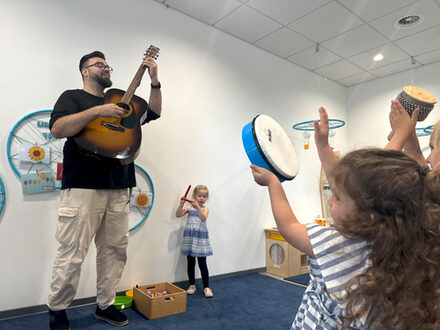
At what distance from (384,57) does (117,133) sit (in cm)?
358

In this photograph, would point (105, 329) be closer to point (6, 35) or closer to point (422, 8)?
point (6, 35)

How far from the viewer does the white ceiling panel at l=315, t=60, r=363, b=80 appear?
156 inches

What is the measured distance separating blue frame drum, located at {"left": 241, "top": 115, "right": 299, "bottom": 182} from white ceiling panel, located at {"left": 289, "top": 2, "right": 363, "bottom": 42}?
2203mm

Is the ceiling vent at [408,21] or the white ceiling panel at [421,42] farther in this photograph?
the white ceiling panel at [421,42]

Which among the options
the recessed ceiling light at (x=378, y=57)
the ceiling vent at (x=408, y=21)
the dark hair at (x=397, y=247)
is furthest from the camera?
the recessed ceiling light at (x=378, y=57)

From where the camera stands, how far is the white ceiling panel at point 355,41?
125 inches

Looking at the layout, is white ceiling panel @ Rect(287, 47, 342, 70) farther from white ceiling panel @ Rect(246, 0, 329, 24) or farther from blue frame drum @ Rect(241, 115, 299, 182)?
blue frame drum @ Rect(241, 115, 299, 182)

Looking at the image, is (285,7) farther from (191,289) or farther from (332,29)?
(191,289)

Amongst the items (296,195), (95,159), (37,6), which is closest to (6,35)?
(37,6)

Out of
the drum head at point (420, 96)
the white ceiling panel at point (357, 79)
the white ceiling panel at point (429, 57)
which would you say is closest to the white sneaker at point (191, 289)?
the drum head at point (420, 96)

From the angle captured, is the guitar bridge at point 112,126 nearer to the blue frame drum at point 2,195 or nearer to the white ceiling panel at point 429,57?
the blue frame drum at point 2,195

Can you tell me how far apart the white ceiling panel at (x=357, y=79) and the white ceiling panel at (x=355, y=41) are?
Answer: 740mm

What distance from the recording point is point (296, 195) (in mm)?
3736

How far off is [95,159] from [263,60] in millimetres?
2550
